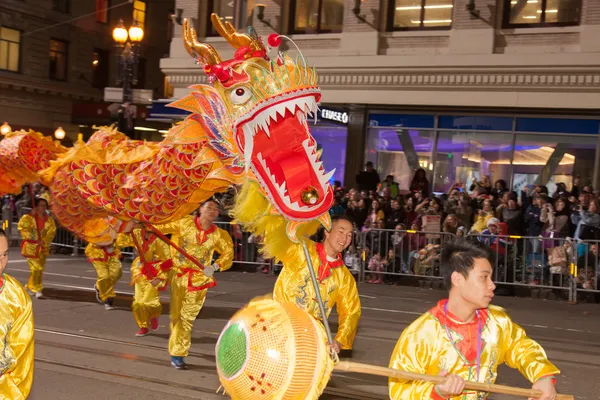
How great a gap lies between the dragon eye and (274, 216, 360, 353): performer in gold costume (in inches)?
49.4

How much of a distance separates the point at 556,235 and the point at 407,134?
249 inches

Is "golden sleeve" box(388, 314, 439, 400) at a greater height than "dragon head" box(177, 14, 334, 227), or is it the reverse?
"dragon head" box(177, 14, 334, 227)

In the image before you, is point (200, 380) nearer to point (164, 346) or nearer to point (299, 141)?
point (164, 346)

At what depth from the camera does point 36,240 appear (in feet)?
39.8

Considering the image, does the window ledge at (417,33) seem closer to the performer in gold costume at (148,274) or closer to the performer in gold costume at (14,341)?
the performer in gold costume at (148,274)

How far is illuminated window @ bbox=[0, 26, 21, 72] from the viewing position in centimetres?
3073

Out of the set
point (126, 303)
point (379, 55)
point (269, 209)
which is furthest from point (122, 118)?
point (269, 209)

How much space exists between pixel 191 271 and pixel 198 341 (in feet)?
4.82

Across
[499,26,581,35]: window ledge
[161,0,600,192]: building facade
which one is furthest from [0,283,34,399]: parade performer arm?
[499,26,581,35]: window ledge

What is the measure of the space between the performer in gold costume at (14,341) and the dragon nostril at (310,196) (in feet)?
7.51

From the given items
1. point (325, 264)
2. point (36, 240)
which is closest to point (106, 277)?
point (36, 240)

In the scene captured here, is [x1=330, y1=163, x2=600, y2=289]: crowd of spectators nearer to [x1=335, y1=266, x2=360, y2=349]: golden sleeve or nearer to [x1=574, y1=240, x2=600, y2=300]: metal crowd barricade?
[x1=574, y1=240, x2=600, y2=300]: metal crowd barricade

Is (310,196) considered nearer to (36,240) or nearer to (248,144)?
(248,144)

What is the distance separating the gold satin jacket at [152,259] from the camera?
8.38 m
